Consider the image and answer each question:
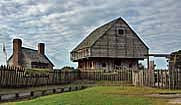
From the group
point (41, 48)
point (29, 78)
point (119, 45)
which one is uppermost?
point (41, 48)

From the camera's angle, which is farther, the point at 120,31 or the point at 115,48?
the point at 120,31

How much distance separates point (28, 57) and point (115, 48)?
63.1 feet

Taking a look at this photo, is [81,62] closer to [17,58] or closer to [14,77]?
[17,58]

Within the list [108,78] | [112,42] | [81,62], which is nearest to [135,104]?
[108,78]

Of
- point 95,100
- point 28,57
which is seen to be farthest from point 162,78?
point 28,57

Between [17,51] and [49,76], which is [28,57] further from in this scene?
[49,76]

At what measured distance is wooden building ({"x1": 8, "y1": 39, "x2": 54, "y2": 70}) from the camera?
6232cm

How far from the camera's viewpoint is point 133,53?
61062mm

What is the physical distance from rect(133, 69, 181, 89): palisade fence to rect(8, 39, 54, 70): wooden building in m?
31.1

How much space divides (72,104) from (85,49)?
46.3 m

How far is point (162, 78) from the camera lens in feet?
99.7

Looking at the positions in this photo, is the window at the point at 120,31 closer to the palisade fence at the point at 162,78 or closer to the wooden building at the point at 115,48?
the wooden building at the point at 115,48

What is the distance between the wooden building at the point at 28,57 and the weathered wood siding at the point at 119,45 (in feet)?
47.6

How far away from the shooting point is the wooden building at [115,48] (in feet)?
195
